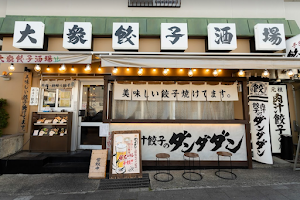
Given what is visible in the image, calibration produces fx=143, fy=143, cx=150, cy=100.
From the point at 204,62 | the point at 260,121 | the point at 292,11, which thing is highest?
the point at 292,11

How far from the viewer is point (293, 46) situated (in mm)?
5652

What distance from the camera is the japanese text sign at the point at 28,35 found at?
17.1 ft

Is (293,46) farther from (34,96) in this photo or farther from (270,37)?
(34,96)

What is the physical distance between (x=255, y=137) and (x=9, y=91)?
421 inches

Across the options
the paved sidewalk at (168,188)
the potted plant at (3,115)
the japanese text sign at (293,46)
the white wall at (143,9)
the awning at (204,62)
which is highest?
the white wall at (143,9)

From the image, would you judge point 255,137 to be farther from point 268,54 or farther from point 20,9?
point 20,9

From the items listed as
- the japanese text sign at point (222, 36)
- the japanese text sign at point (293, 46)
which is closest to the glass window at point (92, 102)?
the japanese text sign at point (222, 36)

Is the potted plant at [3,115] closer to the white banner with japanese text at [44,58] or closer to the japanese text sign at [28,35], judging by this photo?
the white banner with japanese text at [44,58]

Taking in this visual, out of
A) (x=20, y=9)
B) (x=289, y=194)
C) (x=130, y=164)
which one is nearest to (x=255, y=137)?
(x=289, y=194)

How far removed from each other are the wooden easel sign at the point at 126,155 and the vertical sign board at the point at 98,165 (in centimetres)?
31

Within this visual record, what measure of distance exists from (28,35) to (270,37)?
913cm

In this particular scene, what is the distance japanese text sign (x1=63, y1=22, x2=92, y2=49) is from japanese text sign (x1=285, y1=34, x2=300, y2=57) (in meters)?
7.86

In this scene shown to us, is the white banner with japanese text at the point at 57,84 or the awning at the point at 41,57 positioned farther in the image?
the white banner with japanese text at the point at 57,84

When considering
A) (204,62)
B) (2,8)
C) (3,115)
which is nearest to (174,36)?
(204,62)
